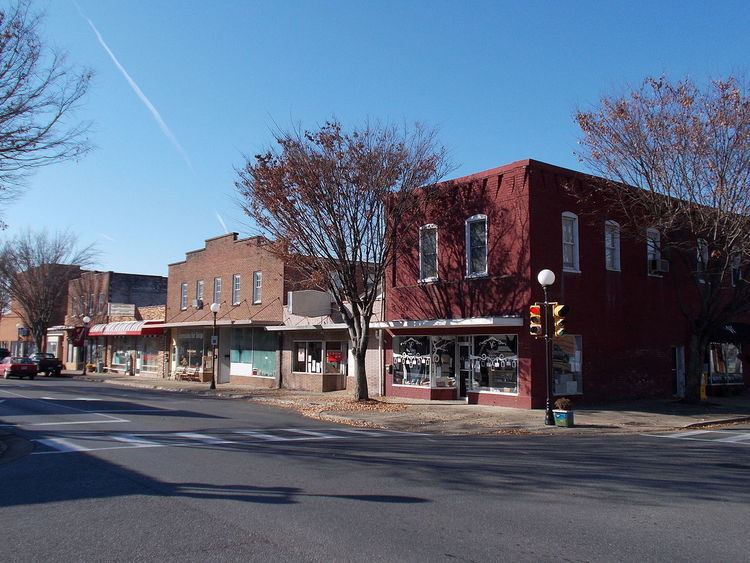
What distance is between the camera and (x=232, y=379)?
35.5m

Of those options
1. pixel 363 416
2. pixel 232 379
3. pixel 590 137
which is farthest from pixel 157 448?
pixel 232 379

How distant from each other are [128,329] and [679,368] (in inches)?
1296

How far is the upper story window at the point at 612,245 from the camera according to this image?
23.8 m

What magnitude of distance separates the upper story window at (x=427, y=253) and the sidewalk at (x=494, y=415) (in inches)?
186

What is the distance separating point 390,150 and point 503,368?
26.8ft

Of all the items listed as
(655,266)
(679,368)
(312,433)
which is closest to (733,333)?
(679,368)

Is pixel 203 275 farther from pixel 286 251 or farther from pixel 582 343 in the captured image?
pixel 582 343

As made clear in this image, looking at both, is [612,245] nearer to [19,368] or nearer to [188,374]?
[188,374]

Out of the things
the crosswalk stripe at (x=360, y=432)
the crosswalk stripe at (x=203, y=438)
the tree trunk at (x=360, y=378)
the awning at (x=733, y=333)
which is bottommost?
the crosswalk stripe at (x=360, y=432)

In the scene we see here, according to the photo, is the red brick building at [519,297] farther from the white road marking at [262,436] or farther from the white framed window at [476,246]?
the white road marking at [262,436]

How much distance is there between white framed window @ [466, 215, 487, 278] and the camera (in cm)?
2283

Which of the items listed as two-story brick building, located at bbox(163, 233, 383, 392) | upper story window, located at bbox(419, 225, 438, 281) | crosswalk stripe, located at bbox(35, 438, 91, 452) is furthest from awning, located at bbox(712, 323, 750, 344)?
crosswalk stripe, located at bbox(35, 438, 91, 452)

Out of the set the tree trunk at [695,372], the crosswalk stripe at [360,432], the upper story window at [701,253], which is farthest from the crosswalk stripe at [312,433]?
the tree trunk at [695,372]

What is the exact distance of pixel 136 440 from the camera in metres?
13.6
